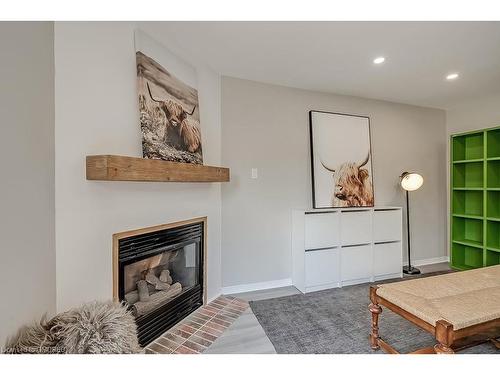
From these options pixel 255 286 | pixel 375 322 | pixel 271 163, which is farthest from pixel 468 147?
pixel 255 286

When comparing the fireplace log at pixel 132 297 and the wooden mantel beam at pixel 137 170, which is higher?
the wooden mantel beam at pixel 137 170

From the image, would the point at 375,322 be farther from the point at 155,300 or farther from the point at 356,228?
the point at 155,300

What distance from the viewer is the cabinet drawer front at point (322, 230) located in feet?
9.32

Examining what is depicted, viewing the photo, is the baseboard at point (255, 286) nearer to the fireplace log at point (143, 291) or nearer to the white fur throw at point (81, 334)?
the fireplace log at point (143, 291)

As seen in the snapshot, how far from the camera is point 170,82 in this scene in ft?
6.78

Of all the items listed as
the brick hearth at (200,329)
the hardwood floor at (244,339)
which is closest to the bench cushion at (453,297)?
the hardwood floor at (244,339)

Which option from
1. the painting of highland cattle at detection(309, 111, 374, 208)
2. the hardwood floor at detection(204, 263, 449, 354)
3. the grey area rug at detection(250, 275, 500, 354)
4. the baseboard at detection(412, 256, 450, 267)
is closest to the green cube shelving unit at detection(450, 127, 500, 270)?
the baseboard at detection(412, 256, 450, 267)

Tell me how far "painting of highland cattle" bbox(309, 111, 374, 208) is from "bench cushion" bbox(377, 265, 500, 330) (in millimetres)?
1404

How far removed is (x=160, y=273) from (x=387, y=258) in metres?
2.67

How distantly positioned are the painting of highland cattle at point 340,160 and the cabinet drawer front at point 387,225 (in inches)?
9.3

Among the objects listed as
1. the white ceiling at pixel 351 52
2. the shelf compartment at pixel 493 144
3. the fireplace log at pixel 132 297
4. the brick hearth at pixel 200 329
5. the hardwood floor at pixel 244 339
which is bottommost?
the hardwood floor at pixel 244 339

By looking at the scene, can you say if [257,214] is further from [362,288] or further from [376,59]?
[376,59]

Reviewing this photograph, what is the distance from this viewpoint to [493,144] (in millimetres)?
3152
